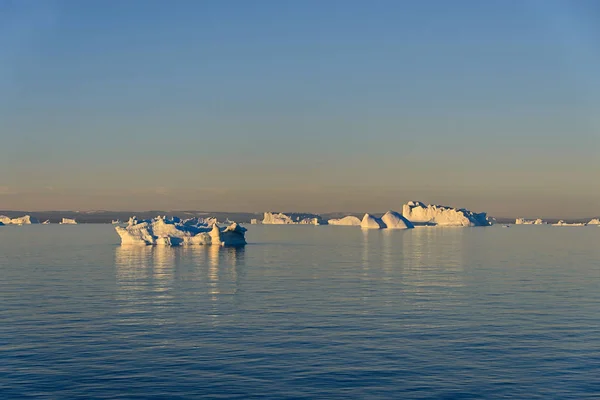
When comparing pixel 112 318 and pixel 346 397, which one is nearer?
pixel 346 397

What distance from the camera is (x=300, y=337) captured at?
25.9 meters

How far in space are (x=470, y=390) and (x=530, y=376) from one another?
2711 mm

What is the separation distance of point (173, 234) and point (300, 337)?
222 ft

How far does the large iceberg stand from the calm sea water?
41.4 meters

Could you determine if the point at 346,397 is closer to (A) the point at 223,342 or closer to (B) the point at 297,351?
(B) the point at 297,351

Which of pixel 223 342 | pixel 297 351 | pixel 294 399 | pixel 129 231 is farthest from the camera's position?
pixel 129 231

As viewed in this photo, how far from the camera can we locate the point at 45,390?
1873 centimetres

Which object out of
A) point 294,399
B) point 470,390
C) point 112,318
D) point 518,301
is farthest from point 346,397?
point 518,301

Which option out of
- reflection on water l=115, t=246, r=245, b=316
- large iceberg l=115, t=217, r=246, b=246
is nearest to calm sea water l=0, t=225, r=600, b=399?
reflection on water l=115, t=246, r=245, b=316

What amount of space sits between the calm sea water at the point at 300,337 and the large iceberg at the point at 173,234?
4137cm

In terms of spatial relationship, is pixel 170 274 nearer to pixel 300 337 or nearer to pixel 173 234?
pixel 300 337

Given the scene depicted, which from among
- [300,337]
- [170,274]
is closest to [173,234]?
[170,274]

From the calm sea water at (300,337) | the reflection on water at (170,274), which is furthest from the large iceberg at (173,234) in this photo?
the calm sea water at (300,337)

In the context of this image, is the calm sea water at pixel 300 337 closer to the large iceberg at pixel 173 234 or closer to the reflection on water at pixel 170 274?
the reflection on water at pixel 170 274
